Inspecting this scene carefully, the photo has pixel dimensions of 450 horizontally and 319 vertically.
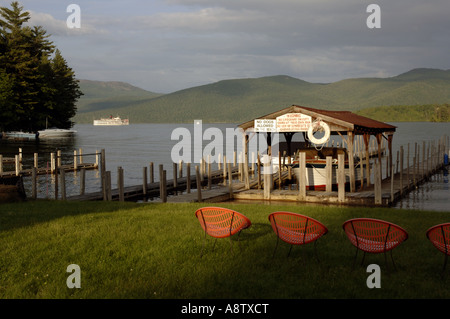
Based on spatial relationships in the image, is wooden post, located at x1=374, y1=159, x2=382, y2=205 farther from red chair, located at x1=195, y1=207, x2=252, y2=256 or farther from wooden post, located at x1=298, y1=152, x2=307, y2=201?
red chair, located at x1=195, y1=207, x2=252, y2=256

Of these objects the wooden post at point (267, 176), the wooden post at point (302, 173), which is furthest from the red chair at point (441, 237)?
the wooden post at point (267, 176)

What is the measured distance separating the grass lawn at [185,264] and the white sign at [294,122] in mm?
10502

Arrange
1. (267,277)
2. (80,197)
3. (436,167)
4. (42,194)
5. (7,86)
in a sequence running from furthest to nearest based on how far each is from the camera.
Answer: (7,86)
(436,167)
(42,194)
(80,197)
(267,277)

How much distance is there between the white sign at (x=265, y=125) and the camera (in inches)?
862

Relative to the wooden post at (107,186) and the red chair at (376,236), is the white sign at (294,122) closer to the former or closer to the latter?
the wooden post at (107,186)

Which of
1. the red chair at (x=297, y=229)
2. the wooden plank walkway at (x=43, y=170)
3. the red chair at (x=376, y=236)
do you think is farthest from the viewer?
the wooden plank walkway at (x=43, y=170)

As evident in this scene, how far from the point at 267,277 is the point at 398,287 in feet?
6.39

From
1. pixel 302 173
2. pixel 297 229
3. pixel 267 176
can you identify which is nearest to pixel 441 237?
pixel 297 229

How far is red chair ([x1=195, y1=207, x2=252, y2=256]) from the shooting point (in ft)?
25.5

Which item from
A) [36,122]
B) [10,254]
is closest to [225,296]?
[10,254]

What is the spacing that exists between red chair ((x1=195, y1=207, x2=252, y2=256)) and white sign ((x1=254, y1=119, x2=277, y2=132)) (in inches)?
553

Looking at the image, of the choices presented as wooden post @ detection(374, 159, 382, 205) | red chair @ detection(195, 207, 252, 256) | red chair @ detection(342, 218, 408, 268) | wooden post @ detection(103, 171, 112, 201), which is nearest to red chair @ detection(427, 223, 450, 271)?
red chair @ detection(342, 218, 408, 268)

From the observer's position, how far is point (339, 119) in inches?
811

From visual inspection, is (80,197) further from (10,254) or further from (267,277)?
(267,277)
